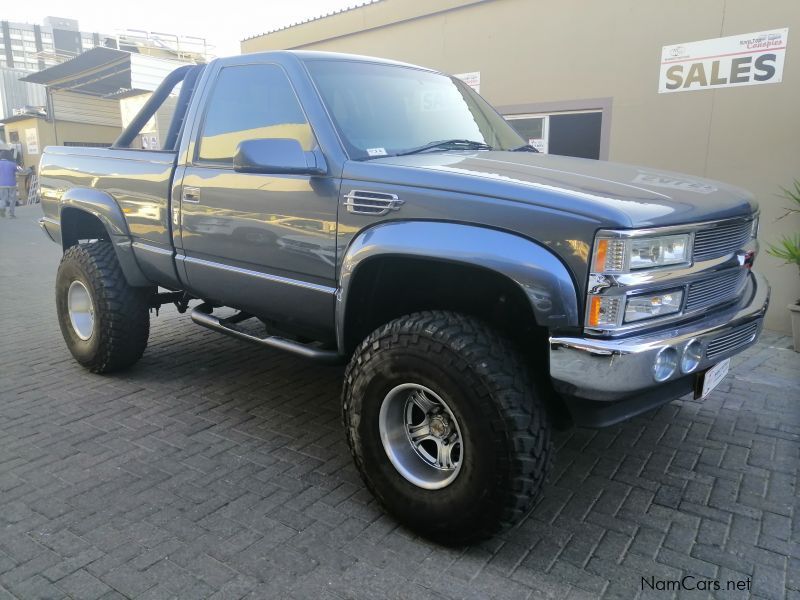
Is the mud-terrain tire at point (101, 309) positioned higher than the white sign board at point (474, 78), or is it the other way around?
the white sign board at point (474, 78)

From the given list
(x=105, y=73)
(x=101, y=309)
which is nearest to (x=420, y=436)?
(x=101, y=309)

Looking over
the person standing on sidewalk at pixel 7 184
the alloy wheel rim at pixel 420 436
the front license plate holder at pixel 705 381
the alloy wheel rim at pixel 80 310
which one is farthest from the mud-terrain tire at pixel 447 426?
the person standing on sidewalk at pixel 7 184

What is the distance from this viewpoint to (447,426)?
2541 mm

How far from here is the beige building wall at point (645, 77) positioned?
216 inches

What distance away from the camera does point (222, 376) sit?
4.43 metres

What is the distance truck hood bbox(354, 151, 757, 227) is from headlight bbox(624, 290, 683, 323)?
0.26 meters

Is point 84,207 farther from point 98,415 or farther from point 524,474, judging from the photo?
point 524,474

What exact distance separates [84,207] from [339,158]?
2387 mm

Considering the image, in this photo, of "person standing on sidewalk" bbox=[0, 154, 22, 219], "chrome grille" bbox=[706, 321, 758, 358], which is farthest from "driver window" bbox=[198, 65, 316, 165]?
"person standing on sidewalk" bbox=[0, 154, 22, 219]

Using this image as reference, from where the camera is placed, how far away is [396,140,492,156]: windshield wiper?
3018mm

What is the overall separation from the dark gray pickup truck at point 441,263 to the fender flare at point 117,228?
11.4 inches

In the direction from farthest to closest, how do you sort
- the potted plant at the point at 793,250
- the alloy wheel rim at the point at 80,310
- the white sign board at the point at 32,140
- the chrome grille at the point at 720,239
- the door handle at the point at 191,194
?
1. the white sign board at the point at 32,140
2. the potted plant at the point at 793,250
3. the alloy wheel rim at the point at 80,310
4. the door handle at the point at 191,194
5. the chrome grille at the point at 720,239

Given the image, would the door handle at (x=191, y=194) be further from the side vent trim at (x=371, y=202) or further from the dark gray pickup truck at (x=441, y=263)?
the side vent trim at (x=371, y=202)

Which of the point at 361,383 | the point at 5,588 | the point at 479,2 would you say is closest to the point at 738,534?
the point at 361,383
